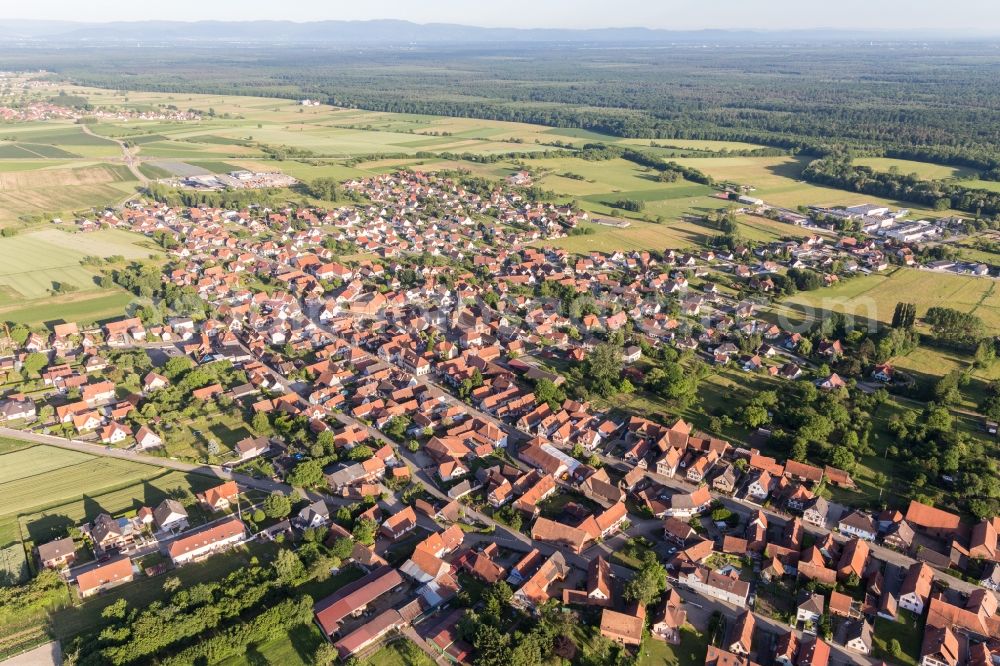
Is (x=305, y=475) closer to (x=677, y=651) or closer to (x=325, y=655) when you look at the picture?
(x=325, y=655)

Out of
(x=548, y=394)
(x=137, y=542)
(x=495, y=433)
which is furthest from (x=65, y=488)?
(x=548, y=394)

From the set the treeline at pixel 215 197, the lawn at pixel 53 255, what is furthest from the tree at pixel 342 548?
the treeline at pixel 215 197

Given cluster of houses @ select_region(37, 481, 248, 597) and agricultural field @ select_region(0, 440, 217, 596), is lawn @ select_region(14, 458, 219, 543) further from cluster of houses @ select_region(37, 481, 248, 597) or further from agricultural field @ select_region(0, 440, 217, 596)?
cluster of houses @ select_region(37, 481, 248, 597)

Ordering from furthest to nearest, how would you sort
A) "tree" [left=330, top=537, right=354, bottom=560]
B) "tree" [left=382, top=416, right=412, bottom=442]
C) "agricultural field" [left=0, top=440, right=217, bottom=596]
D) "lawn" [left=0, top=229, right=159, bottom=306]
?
"lawn" [left=0, top=229, right=159, bottom=306], "tree" [left=382, top=416, right=412, bottom=442], "agricultural field" [left=0, top=440, right=217, bottom=596], "tree" [left=330, top=537, right=354, bottom=560]

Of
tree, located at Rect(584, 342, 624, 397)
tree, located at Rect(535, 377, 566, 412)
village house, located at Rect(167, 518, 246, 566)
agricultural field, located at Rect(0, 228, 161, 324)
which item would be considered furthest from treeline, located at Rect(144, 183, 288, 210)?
village house, located at Rect(167, 518, 246, 566)

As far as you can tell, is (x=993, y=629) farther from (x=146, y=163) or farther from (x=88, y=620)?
(x=146, y=163)
